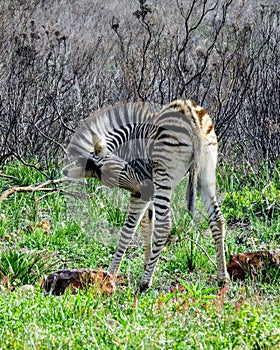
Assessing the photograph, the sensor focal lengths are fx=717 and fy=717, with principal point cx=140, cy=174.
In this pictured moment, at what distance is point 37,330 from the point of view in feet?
13.5

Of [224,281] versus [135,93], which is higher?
[135,93]

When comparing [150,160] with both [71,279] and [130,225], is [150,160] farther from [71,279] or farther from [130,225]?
[71,279]

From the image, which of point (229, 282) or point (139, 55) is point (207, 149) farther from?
point (139, 55)

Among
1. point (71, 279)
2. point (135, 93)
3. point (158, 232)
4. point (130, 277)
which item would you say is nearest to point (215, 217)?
point (158, 232)

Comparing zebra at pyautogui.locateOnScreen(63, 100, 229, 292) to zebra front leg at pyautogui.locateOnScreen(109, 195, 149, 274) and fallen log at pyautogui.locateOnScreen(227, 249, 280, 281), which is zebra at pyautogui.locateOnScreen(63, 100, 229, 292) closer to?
zebra front leg at pyautogui.locateOnScreen(109, 195, 149, 274)

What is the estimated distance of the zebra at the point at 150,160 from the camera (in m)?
6.88

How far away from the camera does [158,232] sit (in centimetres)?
691

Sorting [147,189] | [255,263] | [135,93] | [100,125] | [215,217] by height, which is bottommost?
[255,263]

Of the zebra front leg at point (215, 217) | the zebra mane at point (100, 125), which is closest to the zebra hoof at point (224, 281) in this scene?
the zebra front leg at point (215, 217)

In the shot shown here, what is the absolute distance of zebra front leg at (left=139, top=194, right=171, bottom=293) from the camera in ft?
22.5

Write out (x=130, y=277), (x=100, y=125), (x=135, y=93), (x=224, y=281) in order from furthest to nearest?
(x=135, y=93) < (x=100, y=125) < (x=130, y=277) < (x=224, y=281)

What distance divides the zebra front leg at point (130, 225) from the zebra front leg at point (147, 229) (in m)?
0.16

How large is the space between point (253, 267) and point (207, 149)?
47.9 inches

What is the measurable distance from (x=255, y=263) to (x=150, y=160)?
1.44m
